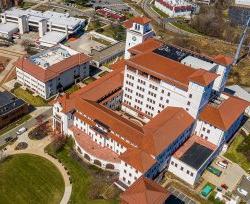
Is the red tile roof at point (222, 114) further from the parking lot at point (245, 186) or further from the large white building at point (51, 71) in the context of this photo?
the large white building at point (51, 71)

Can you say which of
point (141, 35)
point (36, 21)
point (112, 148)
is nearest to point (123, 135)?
point (112, 148)

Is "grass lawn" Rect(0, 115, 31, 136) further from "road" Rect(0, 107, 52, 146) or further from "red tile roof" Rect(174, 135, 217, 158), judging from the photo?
"red tile roof" Rect(174, 135, 217, 158)

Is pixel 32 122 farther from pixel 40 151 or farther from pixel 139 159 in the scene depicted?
pixel 139 159

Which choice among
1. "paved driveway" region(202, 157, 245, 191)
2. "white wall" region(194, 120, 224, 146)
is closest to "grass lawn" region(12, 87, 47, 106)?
"white wall" region(194, 120, 224, 146)

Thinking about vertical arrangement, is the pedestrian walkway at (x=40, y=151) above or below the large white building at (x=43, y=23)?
below

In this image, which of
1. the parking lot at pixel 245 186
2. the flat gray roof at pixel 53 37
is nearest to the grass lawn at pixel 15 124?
the flat gray roof at pixel 53 37

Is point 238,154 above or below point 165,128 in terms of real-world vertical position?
below

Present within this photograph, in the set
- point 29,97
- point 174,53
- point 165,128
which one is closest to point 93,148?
point 165,128
